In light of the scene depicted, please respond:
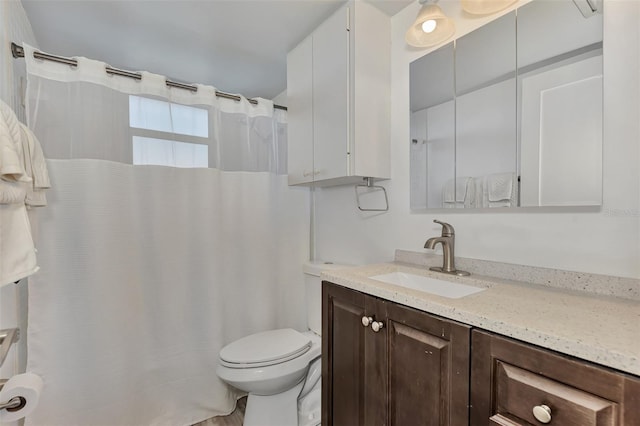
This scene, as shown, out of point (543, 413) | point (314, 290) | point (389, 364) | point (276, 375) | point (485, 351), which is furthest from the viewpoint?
point (314, 290)

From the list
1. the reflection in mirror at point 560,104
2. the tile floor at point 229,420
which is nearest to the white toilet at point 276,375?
the tile floor at point 229,420

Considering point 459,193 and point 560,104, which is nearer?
point 560,104

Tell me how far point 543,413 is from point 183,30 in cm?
212

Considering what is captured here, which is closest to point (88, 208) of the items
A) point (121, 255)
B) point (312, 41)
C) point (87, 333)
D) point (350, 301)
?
point (121, 255)

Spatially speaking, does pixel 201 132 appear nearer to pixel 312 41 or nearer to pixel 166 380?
pixel 312 41

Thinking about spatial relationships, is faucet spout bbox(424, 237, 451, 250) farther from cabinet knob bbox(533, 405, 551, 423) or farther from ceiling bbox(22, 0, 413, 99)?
ceiling bbox(22, 0, 413, 99)

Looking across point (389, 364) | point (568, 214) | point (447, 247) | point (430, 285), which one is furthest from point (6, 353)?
point (568, 214)

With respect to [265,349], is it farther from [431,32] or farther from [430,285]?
[431,32]

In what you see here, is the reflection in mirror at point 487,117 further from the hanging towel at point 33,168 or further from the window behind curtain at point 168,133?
the hanging towel at point 33,168

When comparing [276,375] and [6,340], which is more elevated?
[6,340]

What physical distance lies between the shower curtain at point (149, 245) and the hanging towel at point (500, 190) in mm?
1255

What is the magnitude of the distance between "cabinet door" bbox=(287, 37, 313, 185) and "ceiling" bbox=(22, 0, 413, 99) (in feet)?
0.36

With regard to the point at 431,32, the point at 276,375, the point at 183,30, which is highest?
the point at 183,30

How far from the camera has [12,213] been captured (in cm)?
85
